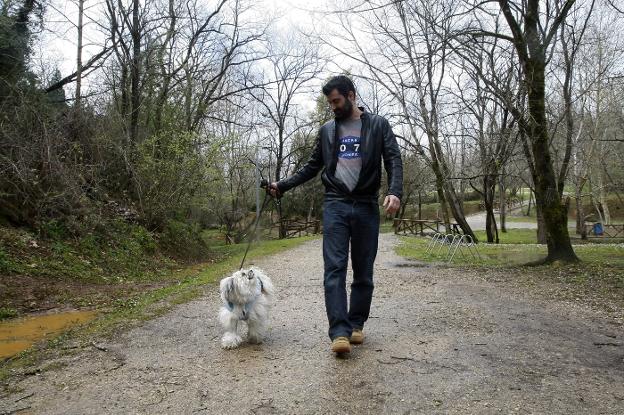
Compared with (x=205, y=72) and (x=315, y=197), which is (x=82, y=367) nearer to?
(x=205, y=72)

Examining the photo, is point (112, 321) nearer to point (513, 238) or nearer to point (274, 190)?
point (274, 190)

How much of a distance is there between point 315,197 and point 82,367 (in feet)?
115

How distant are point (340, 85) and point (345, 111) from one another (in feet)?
0.71

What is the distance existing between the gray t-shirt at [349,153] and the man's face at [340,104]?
65 millimetres

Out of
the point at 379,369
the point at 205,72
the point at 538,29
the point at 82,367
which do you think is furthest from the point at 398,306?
the point at 205,72

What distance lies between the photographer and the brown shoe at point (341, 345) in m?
3.64

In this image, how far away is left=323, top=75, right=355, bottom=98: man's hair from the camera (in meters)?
3.97

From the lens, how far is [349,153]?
4.01 meters

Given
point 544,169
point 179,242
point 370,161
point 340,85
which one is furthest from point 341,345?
point 179,242

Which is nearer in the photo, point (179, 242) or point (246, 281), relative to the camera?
point (246, 281)

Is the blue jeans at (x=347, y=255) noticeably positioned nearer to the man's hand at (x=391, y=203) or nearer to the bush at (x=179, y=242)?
the man's hand at (x=391, y=203)

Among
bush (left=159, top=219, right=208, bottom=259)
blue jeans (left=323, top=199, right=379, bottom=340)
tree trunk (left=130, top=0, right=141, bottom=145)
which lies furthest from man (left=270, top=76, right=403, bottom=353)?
tree trunk (left=130, top=0, right=141, bottom=145)

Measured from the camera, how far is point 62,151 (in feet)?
35.5

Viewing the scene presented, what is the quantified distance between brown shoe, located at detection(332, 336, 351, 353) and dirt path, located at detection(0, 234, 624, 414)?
86 millimetres
